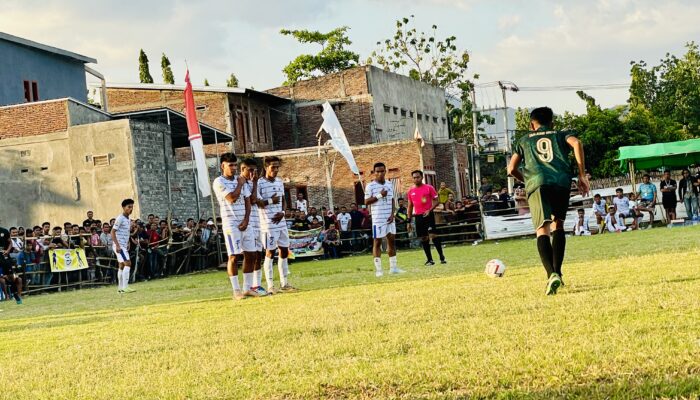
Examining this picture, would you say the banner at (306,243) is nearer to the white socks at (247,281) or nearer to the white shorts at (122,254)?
the white shorts at (122,254)

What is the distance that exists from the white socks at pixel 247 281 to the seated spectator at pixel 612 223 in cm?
2070

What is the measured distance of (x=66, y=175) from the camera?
3891 centimetres

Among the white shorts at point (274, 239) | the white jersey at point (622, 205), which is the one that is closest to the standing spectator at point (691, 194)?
the white jersey at point (622, 205)

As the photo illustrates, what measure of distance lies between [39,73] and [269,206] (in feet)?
109

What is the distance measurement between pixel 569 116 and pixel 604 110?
7.96 meters

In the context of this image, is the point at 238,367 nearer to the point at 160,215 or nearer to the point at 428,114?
the point at 160,215

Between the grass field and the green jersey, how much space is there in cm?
116

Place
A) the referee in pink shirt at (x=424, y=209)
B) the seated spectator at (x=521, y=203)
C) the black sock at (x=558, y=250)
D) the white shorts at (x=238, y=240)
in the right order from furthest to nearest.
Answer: the seated spectator at (x=521, y=203) → the referee in pink shirt at (x=424, y=209) → the white shorts at (x=238, y=240) → the black sock at (x=558, y=250)

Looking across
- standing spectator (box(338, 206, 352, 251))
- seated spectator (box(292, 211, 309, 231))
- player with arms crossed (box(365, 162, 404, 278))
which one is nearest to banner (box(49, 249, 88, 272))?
seated spectator (box(292, 211, 309, 231))

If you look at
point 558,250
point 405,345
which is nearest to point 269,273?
point 558,250

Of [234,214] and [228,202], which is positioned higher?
[228,202]

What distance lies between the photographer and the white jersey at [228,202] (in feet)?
49.4

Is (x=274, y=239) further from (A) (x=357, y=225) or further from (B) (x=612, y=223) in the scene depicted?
(B) (x=612, y=223)

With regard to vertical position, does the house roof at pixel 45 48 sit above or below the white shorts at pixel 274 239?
above
